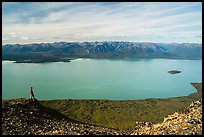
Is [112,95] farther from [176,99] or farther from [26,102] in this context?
[26,102]

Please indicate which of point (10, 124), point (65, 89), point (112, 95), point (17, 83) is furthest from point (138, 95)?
point (10, 124)

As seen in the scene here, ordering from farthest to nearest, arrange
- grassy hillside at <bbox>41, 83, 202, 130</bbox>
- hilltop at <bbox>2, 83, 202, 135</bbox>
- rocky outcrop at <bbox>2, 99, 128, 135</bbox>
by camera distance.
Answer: grassy hillside at <bbox>41, 83, 202, 130</bbox> < hilltop at <bbox>2, 83, 202, 135</bbox> < rocky outcrop at <bbox>2, 99, 128, 135</bbox>

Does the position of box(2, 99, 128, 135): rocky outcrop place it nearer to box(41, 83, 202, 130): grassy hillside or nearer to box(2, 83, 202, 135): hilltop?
box(2, 83, 202, 135): hilltop

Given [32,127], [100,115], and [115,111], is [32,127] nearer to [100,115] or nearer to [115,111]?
[100,115]

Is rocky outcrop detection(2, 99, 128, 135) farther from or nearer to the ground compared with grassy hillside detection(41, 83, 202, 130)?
farther from the ground

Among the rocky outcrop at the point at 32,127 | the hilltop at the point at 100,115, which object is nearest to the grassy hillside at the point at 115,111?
the hilltop at the point at 100,115

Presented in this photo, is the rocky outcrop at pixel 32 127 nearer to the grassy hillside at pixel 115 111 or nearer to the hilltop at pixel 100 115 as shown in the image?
the hilltop at pixel 100 115

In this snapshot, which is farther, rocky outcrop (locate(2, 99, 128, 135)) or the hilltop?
the hilltop

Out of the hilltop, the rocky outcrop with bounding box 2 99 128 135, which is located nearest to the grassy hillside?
the hilltop

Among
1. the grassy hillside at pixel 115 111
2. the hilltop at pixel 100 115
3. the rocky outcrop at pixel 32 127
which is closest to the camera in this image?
the rocky outcrop at pixel 32 127
